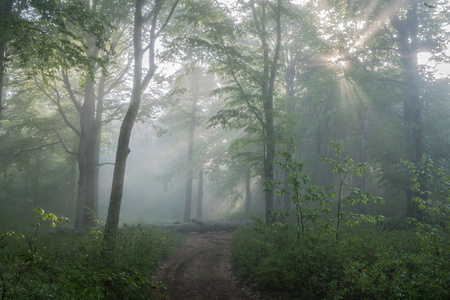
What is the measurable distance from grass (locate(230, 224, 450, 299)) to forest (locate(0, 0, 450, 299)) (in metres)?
0.05

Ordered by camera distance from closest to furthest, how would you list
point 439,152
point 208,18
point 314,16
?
point 208,18, point 439,152, point 314,16

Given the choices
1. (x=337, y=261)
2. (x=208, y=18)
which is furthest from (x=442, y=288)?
(x=208, y=18)

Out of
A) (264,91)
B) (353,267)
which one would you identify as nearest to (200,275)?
(353,267)

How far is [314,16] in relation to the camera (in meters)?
18.2

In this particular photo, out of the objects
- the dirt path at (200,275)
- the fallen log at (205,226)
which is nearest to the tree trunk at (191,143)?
the fallen log at (205,226)

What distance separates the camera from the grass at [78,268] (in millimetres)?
4367

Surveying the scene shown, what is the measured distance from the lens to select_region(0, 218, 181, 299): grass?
14.3 feet

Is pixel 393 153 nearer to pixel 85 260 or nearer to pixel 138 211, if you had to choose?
pixel 85 260

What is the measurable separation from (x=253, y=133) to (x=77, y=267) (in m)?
15.0

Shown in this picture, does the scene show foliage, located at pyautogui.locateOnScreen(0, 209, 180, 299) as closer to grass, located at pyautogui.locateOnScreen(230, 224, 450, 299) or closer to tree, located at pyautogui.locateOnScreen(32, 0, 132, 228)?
grass, located at pyautogui.locateOnScreen(230, 224, 450, 299)

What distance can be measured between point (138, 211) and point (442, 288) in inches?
1607

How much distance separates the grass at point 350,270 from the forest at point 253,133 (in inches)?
1.8

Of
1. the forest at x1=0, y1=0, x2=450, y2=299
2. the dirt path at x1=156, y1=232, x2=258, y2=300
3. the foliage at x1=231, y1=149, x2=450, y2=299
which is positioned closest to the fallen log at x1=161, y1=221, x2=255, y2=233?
the forest at x1=0, y1=0, x2=450, y2=299

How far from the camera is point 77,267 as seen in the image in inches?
269
